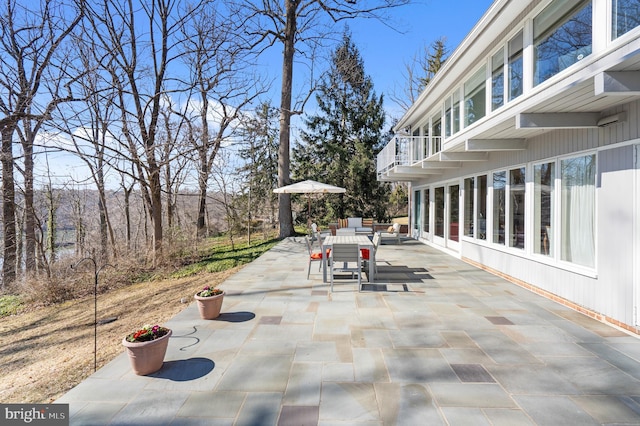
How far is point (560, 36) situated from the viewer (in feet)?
14.6

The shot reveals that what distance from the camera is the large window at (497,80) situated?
6016 mm

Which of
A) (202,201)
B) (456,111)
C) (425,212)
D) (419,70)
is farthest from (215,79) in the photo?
(419,70)

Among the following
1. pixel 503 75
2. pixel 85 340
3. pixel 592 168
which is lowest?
pixel 85 340

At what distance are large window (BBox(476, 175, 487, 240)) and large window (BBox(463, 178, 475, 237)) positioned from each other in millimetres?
381

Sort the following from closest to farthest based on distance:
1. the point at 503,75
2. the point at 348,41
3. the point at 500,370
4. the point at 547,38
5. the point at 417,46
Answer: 1. the point at 500,370
2. the point at 547,38
3. the point at 503,75
4. the point at 348,41
5. the point at 417,46

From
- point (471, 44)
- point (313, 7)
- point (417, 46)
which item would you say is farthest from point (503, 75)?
point (417, 46)

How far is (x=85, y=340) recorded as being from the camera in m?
5.02

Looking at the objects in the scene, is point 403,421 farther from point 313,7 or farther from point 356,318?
point 313,7

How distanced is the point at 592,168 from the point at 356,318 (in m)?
3.66

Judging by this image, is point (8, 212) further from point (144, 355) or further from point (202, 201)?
point (144, 355)

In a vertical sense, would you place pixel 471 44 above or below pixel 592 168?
above

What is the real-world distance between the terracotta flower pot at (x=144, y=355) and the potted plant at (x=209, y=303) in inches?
50.0

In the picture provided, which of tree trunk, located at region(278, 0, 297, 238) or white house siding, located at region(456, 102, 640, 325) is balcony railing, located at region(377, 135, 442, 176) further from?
white house siding, located at region(456, 102, 640, 325)

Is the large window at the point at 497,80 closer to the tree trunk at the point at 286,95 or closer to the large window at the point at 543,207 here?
the large window at the point at 543,207
